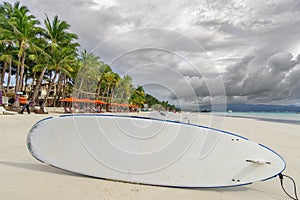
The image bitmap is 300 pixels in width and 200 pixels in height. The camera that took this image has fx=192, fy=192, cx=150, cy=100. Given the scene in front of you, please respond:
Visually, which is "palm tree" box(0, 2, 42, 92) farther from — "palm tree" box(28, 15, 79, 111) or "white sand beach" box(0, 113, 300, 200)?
"white sand beach" box(0, 113, 300, 200)

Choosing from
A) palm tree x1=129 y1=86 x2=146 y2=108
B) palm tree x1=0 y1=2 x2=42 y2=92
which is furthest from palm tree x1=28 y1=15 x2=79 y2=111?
palm tree x1=129 y1=86 x2=146 y2=108

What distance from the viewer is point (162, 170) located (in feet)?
9.10

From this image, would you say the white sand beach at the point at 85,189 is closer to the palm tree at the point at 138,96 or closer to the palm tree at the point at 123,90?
the palm tree at the point at 123,90

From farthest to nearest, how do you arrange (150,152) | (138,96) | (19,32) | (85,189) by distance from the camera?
(19,32) → (138,96) → (150,152) → (85,189)

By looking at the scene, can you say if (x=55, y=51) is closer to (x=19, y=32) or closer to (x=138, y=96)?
(x=19, y=32)

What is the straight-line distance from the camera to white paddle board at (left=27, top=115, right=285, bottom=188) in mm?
2592

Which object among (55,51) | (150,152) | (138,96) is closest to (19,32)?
(55,51)

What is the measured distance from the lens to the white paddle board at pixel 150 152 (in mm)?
2592

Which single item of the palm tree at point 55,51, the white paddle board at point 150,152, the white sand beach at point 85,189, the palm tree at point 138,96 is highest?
the palm tree at point 55,51

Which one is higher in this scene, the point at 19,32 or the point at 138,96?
the point at 19,32

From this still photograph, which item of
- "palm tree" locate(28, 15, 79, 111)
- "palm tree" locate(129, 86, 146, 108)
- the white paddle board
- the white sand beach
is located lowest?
the white sand beach

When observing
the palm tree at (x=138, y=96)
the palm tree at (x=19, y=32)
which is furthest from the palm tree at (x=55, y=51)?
the palm tree at (x=138, y=96)

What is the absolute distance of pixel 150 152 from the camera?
3020 mm

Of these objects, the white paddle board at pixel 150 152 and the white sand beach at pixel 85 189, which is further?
the white paddle board at pixel 150 152
